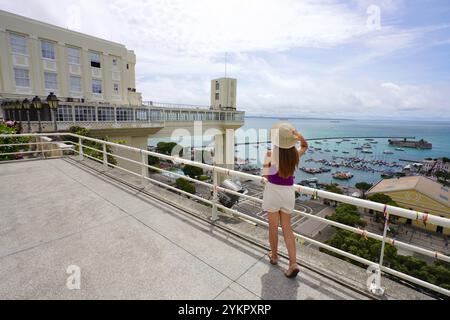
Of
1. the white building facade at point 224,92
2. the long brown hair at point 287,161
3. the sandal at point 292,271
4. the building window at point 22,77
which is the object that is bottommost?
the sandal at point 292,271

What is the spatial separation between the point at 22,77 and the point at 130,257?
3060 centimetres

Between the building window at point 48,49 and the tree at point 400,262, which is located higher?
the building window at point 48,49

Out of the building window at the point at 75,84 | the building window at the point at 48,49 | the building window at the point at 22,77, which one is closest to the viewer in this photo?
the building window at the point at 22,77

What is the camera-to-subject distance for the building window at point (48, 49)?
24.7m

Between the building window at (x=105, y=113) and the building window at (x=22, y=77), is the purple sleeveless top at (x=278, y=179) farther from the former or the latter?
the building window at (x=22, y=77)

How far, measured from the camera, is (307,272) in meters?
2.38

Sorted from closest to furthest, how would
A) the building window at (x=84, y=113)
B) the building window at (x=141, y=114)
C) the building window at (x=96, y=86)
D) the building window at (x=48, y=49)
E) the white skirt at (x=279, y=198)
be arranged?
the white skirt at (x=279, y=198) < the building window at (x=84, y=113) < the building window at (x=48, y=49) < the building window at (x=141, y=114) < the building window at (x=96, y=86)

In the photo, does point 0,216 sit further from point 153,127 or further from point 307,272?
point 153,127

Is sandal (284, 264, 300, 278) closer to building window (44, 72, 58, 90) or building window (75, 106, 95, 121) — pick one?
building window (75, 106, 95, 121)

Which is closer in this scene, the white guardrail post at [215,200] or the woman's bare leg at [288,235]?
the woman's bare leg at [288,235]

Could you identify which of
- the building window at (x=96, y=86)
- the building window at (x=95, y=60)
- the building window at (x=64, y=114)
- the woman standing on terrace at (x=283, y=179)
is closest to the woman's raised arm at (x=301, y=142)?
the woman standing on terrace at (x=283, y=179)

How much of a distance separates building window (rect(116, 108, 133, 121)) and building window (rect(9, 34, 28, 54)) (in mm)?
11090

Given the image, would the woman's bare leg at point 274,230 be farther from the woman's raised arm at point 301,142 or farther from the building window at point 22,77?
the building window at point 22,77

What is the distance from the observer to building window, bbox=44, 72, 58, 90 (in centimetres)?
2512
